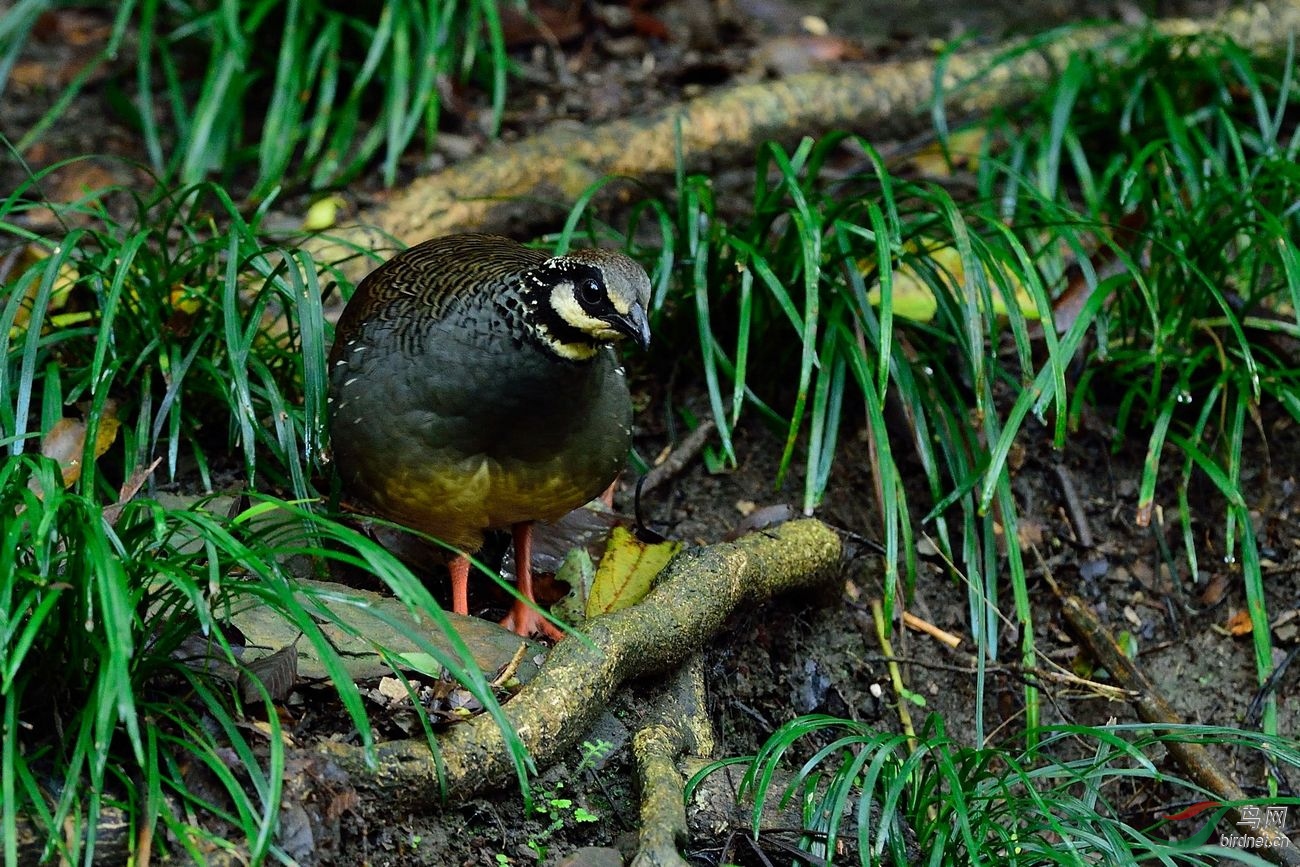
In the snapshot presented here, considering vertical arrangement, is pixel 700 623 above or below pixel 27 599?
below

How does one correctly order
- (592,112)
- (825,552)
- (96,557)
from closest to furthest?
(96,557)
(825,552)
(592,112)

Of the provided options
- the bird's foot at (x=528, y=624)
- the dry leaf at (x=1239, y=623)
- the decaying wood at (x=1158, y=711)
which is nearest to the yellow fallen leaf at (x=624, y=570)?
the bird's foot at (x=528, y=624)

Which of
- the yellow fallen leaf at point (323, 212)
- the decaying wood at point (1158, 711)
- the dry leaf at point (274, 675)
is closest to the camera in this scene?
the dry leaf at point (274, 675)

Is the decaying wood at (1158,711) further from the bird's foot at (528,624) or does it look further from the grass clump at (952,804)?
the bird's foot at (528,624)

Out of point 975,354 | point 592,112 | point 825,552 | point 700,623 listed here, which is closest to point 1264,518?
point 975,354

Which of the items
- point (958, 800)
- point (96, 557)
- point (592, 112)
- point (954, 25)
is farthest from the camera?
point (954, 25)

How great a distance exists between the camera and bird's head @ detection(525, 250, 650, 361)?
378 cm

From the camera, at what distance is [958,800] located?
3.35 metres

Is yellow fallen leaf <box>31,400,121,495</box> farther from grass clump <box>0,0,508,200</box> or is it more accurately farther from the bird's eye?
grass clump <box>0,0,508,200</box>

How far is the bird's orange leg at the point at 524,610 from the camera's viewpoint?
4.44 meters

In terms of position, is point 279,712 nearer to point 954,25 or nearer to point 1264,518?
point 1264,518

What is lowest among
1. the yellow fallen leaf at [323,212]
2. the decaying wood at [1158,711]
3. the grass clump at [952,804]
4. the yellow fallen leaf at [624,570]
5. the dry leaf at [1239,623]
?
the dry leaf at [1239,623]

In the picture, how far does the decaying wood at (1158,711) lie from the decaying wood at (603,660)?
0.89 meters

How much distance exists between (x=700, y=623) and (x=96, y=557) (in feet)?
5.75
